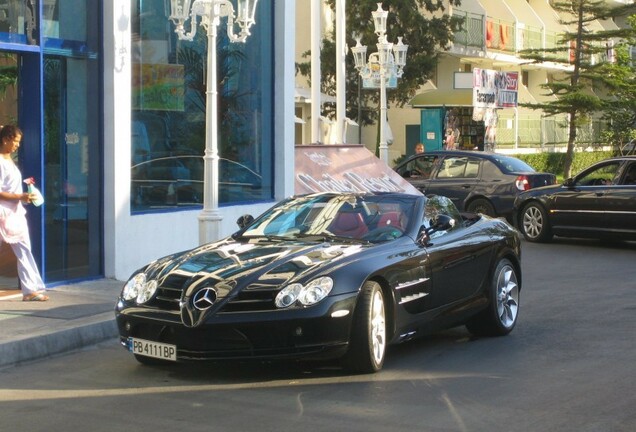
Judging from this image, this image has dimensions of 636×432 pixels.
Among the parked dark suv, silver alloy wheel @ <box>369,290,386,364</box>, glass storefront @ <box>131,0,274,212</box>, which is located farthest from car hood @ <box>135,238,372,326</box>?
the parked dark suv

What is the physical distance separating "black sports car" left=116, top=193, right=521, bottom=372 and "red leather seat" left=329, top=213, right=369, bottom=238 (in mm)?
11

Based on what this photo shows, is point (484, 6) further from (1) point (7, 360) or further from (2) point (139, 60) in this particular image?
(1) point (7, 360)

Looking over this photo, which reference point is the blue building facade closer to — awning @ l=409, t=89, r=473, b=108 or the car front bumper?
the car front bumper

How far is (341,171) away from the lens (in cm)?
1897

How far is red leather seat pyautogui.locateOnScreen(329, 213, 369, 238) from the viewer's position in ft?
29.8

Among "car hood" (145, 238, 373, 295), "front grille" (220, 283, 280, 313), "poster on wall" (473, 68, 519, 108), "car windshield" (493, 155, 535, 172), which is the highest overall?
"poster on wall" (473, 68, 519, 108)

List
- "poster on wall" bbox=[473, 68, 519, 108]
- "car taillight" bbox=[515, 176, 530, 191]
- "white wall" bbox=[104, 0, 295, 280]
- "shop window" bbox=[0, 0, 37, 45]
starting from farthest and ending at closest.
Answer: "poster on wall" bbox=[473, 68, 519, 108], "car taillight" bbox=[515, 176, 530, 191], "white wall" bbox=[104, 0, 295, 280], "shop window" bbox=[0, 0, 37, 45]

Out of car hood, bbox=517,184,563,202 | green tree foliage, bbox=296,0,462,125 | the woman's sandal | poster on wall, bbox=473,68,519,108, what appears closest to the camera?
the woman's sandal

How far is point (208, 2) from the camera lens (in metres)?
12.7

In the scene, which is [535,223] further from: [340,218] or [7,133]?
[7,133]

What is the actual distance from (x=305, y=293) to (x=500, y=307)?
2897mm

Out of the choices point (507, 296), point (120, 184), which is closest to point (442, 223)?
point (507, 296)

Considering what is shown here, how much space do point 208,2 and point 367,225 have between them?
15.2ft

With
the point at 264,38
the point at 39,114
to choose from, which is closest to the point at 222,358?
the point at 39,114
